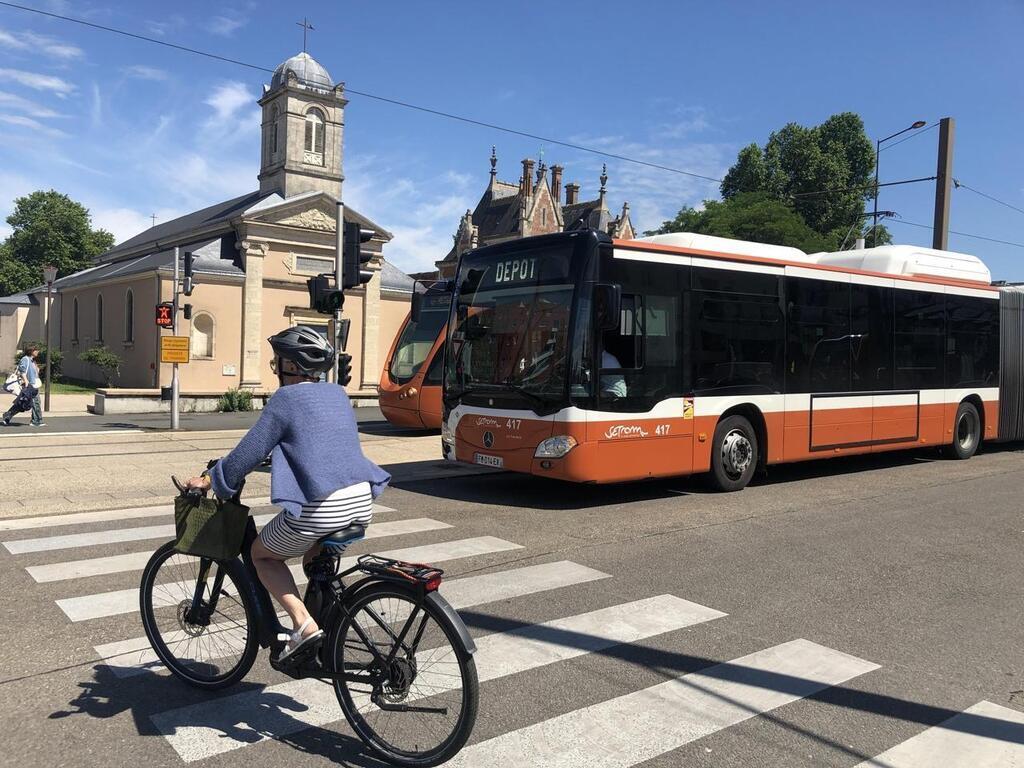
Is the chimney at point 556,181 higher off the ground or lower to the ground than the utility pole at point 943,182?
higher

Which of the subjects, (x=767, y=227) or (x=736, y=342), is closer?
(x=736, y=342)

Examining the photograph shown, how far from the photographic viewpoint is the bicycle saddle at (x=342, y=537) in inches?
134

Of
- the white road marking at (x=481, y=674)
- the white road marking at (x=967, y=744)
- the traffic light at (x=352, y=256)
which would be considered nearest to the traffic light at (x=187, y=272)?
the traffic light at (x=352, y=256)

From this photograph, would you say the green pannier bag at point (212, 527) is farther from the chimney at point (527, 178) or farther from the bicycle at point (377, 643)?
the chimney at point (527, 178)

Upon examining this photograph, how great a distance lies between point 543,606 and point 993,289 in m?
12.8

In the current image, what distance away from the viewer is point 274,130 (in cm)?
4269

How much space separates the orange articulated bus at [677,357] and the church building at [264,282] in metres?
20.6

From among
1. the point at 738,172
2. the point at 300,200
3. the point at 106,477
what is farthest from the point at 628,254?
the point at 738,172

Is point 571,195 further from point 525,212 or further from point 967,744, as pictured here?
point 967,744

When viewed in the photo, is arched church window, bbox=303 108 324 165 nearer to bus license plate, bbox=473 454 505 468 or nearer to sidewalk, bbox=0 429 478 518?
sidewalk, bbox=0 429 478 518

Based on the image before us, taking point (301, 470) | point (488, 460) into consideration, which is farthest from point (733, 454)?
point (301, 470)

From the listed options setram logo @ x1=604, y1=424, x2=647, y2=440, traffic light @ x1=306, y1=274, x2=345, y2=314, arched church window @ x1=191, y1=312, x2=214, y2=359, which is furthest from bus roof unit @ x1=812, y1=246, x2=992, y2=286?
arched church window @ x1=191, y1=312, x2=214, y2=359

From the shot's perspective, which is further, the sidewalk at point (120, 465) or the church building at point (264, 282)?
the church building at point (264, 282)

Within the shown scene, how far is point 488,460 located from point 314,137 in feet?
120
